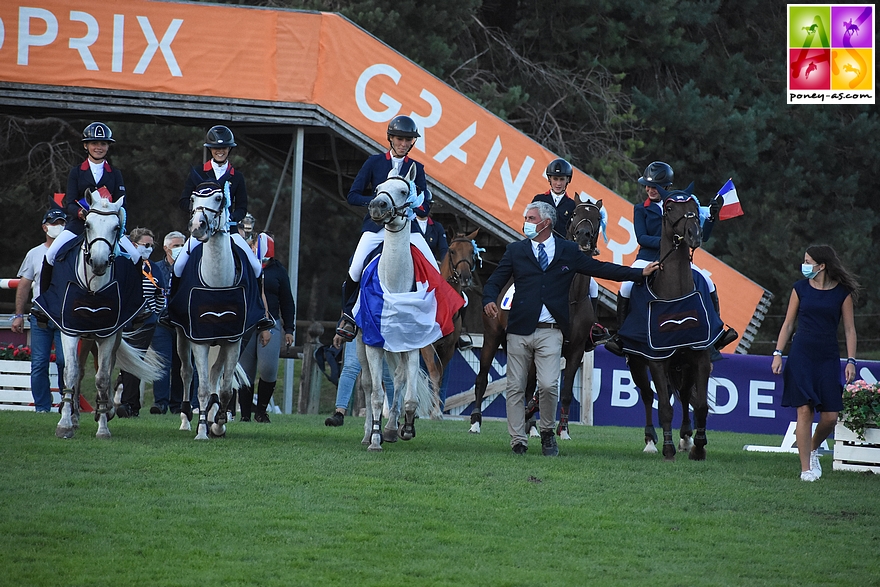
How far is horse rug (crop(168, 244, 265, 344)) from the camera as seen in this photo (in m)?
10.5

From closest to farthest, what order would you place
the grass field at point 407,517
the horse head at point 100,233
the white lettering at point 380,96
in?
1. the grass field at point 407,517
2. the horse head at point 100,233
3. the white lettering at point 380,96

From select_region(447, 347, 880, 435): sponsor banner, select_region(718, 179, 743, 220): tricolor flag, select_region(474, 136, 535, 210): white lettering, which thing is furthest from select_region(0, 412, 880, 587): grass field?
select_region(474, 136, 535, 210): white lettering

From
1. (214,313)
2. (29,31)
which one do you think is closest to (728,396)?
(214,313)

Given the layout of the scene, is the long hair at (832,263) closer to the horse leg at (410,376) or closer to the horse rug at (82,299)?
the horse leg at (410,376)

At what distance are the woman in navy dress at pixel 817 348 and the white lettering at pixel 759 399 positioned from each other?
778cm

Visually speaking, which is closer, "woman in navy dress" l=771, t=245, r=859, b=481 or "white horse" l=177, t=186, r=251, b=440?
"woman in navy dress" l=771, t=245, r=859, b=481

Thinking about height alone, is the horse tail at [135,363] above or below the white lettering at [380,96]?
below

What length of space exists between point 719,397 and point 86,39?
10845mm

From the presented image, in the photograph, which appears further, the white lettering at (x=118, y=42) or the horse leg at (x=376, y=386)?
the white lettering at (x=118, y=42)

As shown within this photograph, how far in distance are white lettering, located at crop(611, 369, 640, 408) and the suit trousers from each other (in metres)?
7.58

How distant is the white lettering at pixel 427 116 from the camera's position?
17688 millimetres

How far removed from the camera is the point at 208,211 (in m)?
10.1

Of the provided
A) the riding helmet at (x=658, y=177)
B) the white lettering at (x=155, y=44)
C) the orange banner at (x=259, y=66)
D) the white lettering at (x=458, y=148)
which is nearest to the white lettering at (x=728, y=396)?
the orange banner at (x=259, y=66)

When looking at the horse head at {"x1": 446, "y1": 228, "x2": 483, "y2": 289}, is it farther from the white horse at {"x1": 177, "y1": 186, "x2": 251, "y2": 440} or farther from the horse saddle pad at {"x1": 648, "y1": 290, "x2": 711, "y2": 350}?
the horse saddle pad at {"x1": 648, "y1": 290, "x2": 711, "y2": 350}
